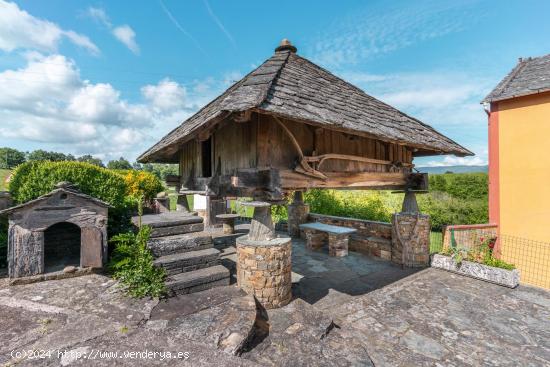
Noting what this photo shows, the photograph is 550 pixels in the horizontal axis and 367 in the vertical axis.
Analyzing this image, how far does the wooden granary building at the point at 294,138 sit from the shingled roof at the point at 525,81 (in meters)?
3.82

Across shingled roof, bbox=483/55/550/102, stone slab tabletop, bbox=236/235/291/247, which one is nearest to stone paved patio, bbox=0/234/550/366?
stone slab tabletop, bbox=236/235/291/247

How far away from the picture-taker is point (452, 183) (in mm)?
16391

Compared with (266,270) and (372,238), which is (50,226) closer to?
(266,270)

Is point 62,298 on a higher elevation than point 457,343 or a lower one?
higher

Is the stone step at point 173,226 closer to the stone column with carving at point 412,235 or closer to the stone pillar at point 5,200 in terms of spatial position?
the stone pillar at point 5,200

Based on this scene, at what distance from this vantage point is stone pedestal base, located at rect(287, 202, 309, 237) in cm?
1001

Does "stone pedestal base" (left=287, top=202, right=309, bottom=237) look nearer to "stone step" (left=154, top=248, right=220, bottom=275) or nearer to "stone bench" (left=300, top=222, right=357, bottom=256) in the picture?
"stone bench" (left=300, top=222, right=357, bottom=256)

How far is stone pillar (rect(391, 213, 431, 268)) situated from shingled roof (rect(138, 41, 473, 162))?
74.7 inches

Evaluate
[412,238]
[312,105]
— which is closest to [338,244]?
[412,238]

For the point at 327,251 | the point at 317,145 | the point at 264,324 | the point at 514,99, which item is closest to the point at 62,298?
the point at 264,324

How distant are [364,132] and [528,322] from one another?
425cm

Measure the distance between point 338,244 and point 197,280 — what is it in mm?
4662

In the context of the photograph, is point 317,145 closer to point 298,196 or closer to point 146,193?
point 298,196

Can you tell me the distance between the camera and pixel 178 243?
15.1 feet
